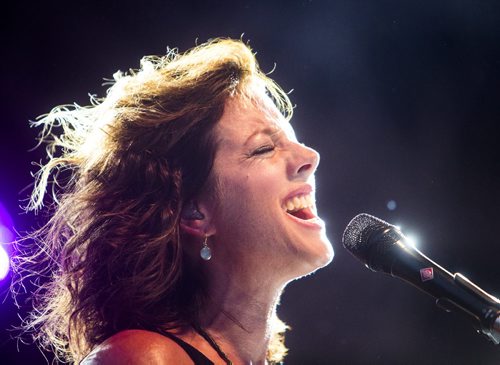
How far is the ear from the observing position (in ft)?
7.09

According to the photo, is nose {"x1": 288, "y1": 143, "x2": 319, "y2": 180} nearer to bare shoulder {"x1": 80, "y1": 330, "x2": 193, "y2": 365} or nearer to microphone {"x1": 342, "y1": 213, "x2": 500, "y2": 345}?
microphone {"x1": 342, "y1": 213, "x2": 500, "y2": 345}

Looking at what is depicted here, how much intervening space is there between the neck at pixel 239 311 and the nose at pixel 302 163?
0.39 m

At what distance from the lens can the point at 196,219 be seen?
2174 millimetres

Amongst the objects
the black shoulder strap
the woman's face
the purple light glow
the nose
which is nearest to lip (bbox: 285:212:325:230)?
the woman's face

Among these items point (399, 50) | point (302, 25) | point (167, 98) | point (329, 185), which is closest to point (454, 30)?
point (399, 50)

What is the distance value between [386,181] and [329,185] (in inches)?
14.7

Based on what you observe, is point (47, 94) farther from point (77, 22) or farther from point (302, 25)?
point (302, 25)

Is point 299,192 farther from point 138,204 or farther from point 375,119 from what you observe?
point 375,119

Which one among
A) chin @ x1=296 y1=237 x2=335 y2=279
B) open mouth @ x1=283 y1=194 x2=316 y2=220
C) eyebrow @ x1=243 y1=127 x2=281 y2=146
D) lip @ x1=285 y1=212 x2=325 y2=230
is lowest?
chin @ x1=296 y1=237 x2=335 y2=279

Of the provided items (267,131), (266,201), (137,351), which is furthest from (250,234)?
(137,351)

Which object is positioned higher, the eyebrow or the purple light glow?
the eyebrow

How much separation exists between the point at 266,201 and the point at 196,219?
28cm

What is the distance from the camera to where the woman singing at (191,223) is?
2.04m

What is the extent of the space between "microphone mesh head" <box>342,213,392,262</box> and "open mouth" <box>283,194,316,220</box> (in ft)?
0.93
